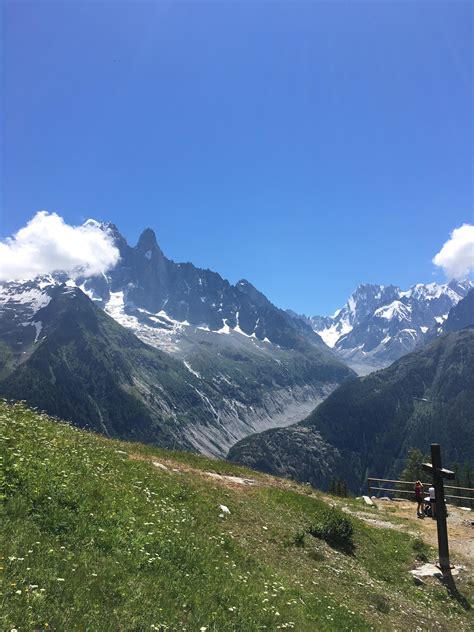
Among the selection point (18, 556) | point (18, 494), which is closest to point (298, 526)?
point (18, 494)

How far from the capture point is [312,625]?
14.7 metres

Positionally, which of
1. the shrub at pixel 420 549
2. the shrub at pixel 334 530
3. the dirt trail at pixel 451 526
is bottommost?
the dirt trail at pixel 451 526

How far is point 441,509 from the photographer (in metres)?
27.9

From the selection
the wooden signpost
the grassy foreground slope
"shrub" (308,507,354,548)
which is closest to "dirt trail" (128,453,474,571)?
the grassy foreground slope

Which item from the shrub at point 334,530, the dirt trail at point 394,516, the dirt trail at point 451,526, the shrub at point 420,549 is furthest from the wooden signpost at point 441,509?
the shrub at point 334,530

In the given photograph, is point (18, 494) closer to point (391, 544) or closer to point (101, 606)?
point (101, 606)

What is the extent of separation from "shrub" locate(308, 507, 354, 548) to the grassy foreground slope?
0.52 m

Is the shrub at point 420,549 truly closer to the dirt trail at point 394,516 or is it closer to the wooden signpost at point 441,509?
the wooden signpost at point 441,509

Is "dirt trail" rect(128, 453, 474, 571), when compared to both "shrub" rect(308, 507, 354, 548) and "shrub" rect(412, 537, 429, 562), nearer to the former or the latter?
"shrub" rect(412, 537, 429, 562)

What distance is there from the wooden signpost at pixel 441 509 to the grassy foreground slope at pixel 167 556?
167 cm

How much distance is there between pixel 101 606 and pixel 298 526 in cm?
1654

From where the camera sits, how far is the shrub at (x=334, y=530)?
82.8 ft

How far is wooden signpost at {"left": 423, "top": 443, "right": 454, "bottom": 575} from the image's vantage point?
86.7ft

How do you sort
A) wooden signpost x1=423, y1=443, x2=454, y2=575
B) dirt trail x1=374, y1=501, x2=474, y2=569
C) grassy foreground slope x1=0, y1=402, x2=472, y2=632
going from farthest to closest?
dirt trail x1=374, y1=501, x2=474, y2=569 → wooden signpost x1=423, y1=443, x2=454, y2=575 → grassy foreground slope x1=0, y1=402, x2=472, y2=632
